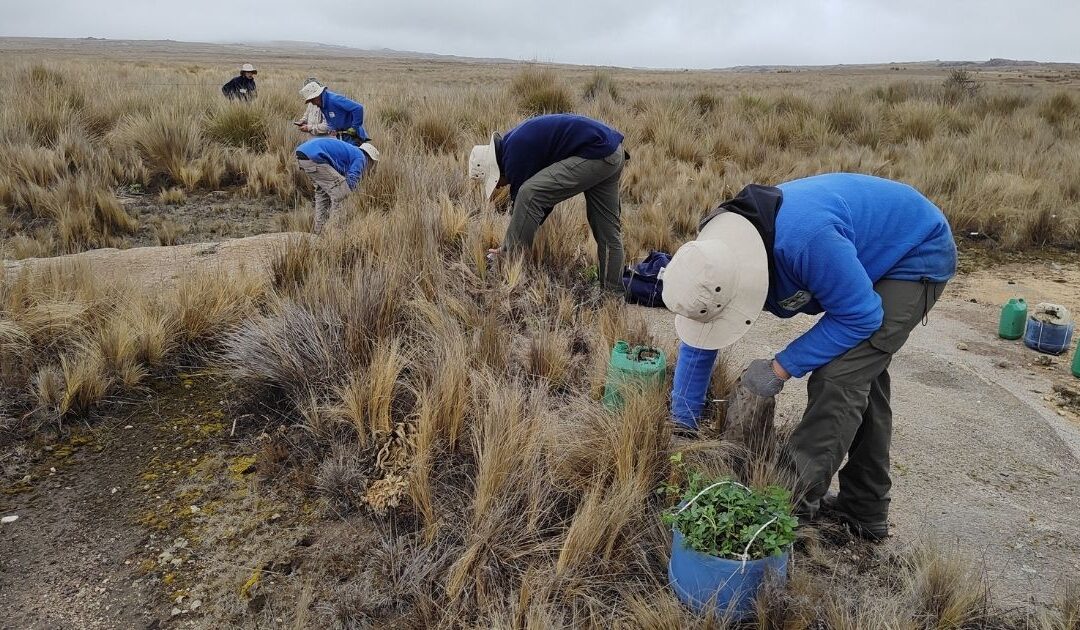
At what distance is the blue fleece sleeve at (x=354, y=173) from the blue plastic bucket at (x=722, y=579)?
210 inches

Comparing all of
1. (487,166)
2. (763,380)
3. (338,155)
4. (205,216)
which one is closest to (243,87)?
(205,216)

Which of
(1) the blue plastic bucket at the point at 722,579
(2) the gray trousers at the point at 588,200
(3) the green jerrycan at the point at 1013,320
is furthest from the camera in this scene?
(3) the green jerrycan at the point at 1013,320

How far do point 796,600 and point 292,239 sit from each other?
13.1 feet

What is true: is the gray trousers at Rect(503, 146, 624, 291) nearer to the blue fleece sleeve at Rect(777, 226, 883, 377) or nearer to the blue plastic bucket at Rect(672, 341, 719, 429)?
the blue plastic bucket at Rect(672, 341, 719, 429)

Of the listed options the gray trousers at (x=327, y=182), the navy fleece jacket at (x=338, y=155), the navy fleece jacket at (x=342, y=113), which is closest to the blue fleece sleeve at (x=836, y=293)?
the gray trousers at (x=327, y=182)

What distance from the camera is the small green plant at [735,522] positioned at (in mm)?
2141

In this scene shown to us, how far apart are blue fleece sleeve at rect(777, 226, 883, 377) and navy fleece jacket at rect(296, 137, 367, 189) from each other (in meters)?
5.05

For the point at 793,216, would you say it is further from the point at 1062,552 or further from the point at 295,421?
the point at 295,421

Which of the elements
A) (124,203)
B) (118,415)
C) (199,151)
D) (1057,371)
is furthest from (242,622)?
(199,151)

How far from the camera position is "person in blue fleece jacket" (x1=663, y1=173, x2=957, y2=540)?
237 cm

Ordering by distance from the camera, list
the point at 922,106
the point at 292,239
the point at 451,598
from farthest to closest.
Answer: the point at 922,106 → the point at 292,239 → the point at 451,598

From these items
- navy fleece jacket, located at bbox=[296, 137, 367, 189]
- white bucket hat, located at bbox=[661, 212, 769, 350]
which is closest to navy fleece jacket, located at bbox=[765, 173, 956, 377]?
white bucket hat, located at bbox=[661, 212, 769, 350]

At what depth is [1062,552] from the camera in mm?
2783

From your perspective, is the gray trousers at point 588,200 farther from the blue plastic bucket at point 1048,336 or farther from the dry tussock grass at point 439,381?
the blue plastic bucket at point 1048,336
